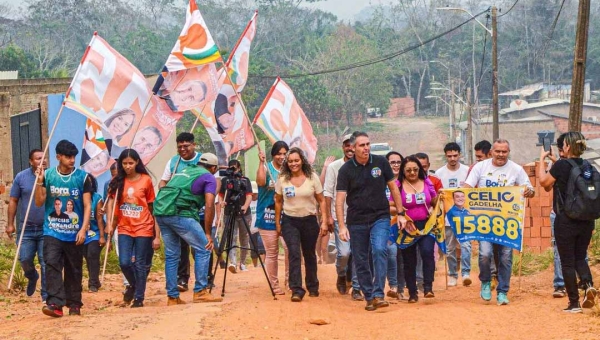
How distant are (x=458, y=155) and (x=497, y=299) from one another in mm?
2923

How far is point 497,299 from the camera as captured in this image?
1129 centimetres

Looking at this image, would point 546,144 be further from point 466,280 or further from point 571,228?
point 466,280

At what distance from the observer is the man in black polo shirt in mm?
11000

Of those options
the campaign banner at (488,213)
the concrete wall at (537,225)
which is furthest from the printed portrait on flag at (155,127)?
the concrete wall at (537,225)

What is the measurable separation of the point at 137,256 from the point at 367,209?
7.99 ft

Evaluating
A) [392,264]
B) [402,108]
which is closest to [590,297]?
[392,264]

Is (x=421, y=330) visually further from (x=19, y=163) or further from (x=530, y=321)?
(x=19, y=163)

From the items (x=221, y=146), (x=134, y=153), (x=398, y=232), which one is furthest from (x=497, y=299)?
(x=221, y=146)

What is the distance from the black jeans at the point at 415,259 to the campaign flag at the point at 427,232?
1.9 inches

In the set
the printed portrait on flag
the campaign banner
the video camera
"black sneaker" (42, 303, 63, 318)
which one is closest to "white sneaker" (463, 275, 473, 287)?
the campaign banner

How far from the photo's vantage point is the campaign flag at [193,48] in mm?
14004

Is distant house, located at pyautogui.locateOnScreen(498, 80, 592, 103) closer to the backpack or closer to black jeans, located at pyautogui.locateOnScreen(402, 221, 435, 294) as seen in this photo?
black jeans, located at pyautogui.locateOnScreen(402, 221, 435, 294)

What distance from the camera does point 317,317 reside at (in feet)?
34.4

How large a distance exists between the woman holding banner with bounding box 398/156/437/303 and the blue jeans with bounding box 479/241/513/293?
0.58 metres
